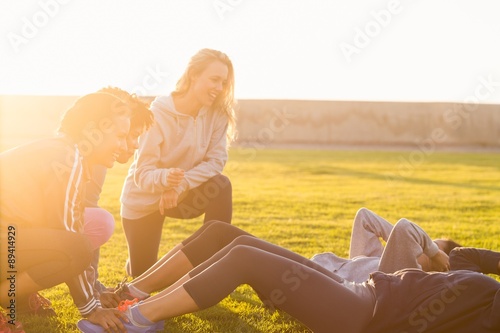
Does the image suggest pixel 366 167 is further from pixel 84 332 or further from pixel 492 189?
pixel 84 332

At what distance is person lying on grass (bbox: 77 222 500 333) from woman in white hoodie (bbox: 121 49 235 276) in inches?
58.0

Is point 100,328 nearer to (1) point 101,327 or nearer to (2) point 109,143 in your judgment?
(1) point 101,327

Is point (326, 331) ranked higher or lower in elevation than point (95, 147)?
lower

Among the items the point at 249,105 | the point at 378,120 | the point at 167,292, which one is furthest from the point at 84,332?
the point at 378,120

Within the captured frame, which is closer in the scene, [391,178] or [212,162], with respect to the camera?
[212,162]

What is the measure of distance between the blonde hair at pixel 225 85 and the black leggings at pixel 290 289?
1770mm

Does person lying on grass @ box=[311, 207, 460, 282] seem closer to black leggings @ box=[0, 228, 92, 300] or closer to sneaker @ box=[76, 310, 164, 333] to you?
sneaker @ box=[76, 310, 164, 333]

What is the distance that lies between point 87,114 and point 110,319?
0.88 metres

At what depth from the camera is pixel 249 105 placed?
18.3 meters

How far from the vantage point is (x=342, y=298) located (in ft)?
7.37

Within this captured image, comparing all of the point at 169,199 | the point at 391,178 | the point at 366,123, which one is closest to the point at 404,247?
the point at 169,199

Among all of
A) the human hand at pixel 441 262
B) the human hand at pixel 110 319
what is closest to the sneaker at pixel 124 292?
the human hand at pixel 110 319

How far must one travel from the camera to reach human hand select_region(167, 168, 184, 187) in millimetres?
3561

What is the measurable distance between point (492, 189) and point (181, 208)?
6779 millimetres
